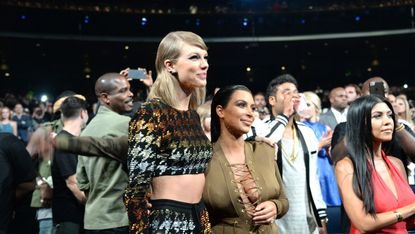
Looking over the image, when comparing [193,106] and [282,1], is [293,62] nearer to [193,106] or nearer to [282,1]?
[282,1]

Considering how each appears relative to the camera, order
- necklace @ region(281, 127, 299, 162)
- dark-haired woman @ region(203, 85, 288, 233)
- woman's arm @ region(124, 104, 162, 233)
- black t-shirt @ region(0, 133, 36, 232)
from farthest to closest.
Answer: necklace @ region(281, 127, 299, 162), black t-shirt @ region(0, 133, 36, 232), dark-haired woman @ region(203, 85, 288, 233), woman's arm @ region(124, 104, 162, 233)

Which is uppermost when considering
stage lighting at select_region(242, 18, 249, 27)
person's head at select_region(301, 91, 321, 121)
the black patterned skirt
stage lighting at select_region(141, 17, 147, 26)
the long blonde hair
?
stage lighting at select_region(141, 17, 147, 26)

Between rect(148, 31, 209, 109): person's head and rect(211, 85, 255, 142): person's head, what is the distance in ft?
2.34

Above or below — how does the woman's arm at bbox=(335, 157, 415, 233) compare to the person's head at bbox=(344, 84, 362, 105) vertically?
below

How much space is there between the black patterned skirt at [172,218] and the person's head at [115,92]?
1277 millimetres

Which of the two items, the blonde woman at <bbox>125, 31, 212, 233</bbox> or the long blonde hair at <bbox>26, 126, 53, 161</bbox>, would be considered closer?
the blonde woman at <bbox>125, 31, 212, 233</bbox>

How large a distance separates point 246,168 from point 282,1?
64.1 ft

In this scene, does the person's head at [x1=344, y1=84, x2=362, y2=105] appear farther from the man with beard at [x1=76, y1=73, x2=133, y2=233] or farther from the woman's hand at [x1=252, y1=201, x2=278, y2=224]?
the woman's hand at [x1=252, y1=201, x2=278, y2=224]

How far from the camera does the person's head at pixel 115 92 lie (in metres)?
3.49

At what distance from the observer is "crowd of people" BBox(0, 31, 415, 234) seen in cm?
239

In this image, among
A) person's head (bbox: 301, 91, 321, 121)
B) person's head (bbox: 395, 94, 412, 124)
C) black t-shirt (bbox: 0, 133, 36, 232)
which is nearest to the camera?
black t-shirt (bbox: 0, 133, 36, 232)

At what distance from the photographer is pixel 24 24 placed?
19.6 m

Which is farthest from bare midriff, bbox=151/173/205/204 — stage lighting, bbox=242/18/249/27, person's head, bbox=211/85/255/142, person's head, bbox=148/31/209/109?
stage lighting, bbox=242/18/249/27

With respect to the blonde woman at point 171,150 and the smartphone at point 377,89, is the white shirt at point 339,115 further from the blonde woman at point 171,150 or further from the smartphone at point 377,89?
the blonde woman at point 171,150
